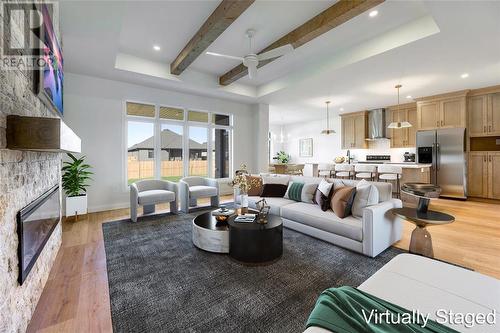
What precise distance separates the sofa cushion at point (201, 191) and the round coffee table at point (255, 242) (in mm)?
2231

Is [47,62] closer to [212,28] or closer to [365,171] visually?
[212,28]

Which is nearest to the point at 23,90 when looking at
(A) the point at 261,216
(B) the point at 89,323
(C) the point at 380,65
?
(B) the point at 89,323

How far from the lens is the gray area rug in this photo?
5.29ft

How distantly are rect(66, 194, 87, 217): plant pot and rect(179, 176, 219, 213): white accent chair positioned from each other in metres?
1.72

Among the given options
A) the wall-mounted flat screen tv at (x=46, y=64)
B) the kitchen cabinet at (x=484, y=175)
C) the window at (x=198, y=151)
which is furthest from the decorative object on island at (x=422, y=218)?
the window at (x=198, y=151)

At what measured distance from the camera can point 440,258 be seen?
101 inches

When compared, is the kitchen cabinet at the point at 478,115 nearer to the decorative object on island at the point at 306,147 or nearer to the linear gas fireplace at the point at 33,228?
the decorative object on island at the point at 306,147

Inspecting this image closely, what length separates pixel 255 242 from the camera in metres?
2.38

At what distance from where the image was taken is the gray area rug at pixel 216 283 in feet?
5.29

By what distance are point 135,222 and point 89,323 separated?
2.46 m

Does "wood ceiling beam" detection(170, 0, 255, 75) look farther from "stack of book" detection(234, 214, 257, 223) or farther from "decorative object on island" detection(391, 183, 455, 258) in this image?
"decorative object on island" detection(391, 183, 455, 258)

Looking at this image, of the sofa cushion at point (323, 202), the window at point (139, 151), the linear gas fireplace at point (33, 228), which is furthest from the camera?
the window at point (139, 151)

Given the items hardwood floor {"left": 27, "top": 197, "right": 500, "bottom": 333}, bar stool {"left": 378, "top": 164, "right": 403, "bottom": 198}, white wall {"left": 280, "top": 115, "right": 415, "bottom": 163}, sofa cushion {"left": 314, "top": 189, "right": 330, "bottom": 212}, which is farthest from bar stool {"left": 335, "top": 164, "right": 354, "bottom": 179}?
sofa cushion {"left": 314, "top": 189, "right": 330, "bottom": 212}

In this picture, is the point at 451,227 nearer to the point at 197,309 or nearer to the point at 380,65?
the point at 380,65
